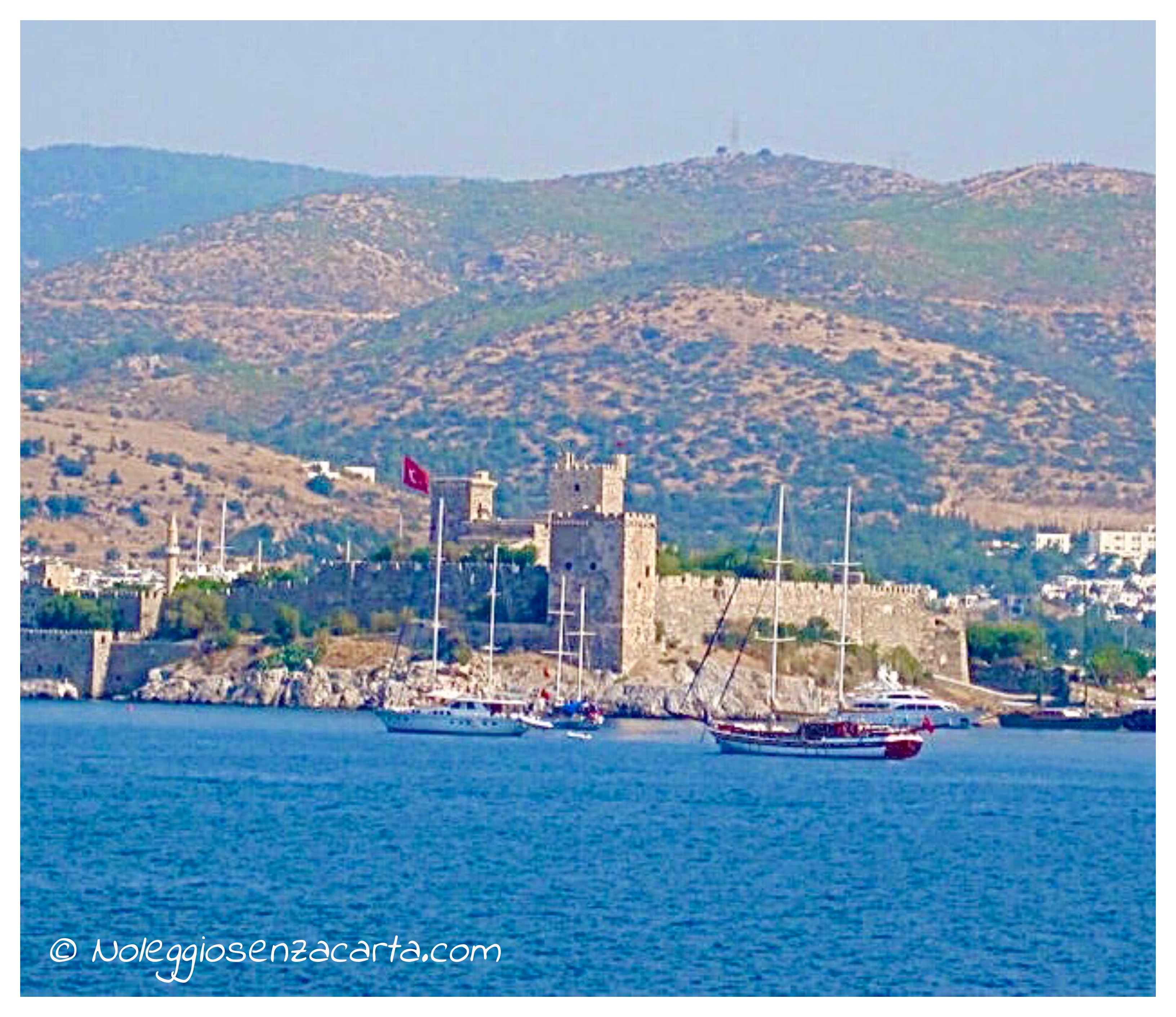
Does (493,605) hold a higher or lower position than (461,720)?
higher

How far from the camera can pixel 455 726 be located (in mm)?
56906

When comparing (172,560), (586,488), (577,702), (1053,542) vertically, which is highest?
(1053,542)

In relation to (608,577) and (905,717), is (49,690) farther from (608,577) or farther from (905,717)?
(905,717)

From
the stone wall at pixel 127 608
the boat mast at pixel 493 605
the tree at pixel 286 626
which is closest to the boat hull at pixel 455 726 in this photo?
the boat mast at pixel 493 605

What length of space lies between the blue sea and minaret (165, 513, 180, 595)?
19219 millimetres

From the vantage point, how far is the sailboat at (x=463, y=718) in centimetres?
5681

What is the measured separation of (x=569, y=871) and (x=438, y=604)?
1162 inches

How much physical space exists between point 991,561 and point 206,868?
7373 cm

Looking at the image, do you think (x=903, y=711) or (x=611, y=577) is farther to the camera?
(x=611, y=577)

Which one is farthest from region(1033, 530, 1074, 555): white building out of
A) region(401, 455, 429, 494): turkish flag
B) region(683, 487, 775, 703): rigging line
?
region(401, 455, 429, 494): turkish flag

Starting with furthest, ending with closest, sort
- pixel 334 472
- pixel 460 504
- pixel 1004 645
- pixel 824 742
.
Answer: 1. pixel 334 472
2. pixel 1004 645
3. pixel 460 504
4. pixel 824 742

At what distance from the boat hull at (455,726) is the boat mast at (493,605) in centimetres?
460

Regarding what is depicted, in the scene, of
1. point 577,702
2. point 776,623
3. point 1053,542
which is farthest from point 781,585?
point 1053,542

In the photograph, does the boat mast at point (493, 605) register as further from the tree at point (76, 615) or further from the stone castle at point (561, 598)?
the tree at point (76, 615)
